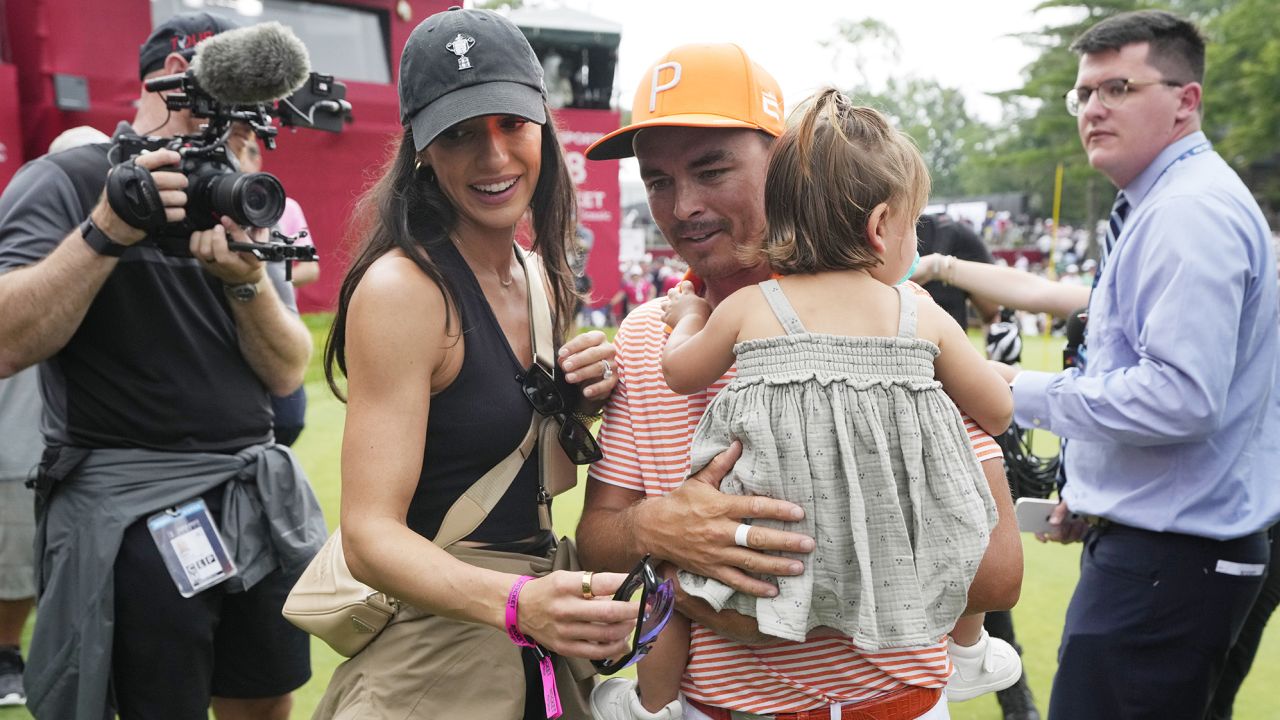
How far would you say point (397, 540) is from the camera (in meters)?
1.77

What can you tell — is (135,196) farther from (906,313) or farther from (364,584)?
(906,313)

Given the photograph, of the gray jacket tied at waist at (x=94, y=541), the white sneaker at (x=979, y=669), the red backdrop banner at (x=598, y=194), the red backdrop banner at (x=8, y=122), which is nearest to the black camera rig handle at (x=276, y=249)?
the gray jacket tied at waist at (x=94, y=541)

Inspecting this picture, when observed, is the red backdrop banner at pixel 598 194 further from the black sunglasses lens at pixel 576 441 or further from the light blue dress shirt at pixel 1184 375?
the black sunglasses lens at pixel 576 441

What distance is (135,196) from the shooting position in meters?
2.46

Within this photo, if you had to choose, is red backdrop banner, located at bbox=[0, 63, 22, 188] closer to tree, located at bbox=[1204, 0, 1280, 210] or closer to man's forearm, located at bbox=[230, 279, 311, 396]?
man's forearm, located at bbox=[230, 279, 311, 396]

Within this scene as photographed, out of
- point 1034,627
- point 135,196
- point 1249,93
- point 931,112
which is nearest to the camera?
point 135,196

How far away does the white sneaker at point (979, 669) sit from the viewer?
2.17 m

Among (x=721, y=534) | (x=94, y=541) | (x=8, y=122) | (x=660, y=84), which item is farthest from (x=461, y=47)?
(x=8, y=122)

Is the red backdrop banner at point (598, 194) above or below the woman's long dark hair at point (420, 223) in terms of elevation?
below

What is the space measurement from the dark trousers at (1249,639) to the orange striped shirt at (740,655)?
1930 mm

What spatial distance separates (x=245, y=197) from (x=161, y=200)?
0.69 feet

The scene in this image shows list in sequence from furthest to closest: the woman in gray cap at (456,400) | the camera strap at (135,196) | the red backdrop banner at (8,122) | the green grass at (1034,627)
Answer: the red backdrop banner at (8,122) < the green grass at (1034,627) < the camera strap at (135,196) < the woman in gray cap at (456,400)

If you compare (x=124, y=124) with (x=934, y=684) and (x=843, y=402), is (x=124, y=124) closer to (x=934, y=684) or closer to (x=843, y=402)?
(x=843, y=402)

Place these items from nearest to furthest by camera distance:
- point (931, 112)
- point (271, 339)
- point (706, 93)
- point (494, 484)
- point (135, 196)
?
point (494, 484)
point (706, 93)
point (135, 196)
point (271, 339)
point (931, 112)
